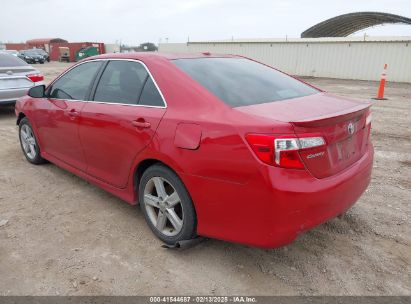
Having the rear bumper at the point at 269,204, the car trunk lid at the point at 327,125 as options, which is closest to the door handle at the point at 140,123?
the rear bumper at the point at 269,204

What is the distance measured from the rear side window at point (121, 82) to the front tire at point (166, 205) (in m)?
0.72

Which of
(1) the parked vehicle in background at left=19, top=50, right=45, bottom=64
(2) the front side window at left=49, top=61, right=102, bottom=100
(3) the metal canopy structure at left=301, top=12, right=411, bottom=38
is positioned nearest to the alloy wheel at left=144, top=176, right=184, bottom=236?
(2) the front side window at left=49, top=61, right=102, bottom=100

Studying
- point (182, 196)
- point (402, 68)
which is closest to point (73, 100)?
point (182, 196)

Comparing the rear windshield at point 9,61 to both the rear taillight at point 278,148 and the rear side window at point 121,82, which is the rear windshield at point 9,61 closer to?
the rear side window at point 121,82

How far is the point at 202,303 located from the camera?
2.43 meters

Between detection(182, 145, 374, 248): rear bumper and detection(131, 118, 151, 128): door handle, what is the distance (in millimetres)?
601

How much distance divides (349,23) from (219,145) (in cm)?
3484

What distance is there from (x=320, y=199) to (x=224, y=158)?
68 cm

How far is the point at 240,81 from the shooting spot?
3041 millimetres

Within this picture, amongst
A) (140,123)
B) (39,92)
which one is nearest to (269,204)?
(140,123)

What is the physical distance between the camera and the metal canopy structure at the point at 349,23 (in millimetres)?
30031

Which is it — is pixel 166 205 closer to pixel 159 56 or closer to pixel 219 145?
pixel 219 145

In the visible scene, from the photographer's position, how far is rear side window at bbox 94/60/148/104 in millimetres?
3240

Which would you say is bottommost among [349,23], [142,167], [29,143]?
A: [29,143]
